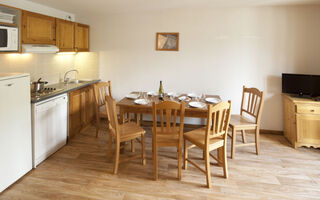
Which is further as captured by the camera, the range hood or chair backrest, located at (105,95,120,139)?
the range hood

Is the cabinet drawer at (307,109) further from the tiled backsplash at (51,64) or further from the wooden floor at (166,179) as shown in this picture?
the tiled backsplash at (51,64)

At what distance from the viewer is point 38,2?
3602 mm

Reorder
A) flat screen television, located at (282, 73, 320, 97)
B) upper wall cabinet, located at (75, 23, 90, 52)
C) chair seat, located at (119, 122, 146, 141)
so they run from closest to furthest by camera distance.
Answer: chair seat, located at (119, 122, 146, 141), flat screen television, located at (282, 73, 320, 97), upper wall cabinet, located at (75, 23, 90, 52)

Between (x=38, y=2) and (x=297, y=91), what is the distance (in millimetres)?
4477

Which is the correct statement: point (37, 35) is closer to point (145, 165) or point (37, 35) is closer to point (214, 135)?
point (145, 165)

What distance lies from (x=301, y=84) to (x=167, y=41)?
8.15ft

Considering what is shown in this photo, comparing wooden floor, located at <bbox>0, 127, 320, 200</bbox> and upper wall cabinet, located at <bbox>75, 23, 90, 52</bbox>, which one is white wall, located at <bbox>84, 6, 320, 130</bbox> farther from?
wooden floor, located at <bbox>0, 127, 320, 200</bbox>

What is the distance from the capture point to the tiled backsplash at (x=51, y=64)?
3.20 meters

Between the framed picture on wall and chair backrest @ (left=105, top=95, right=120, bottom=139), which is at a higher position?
the framed picture on wall

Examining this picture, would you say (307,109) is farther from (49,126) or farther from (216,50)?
(49,126)

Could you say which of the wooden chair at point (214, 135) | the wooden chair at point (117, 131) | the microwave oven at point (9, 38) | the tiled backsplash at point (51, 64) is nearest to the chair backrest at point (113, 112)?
the wooden chair at point (117, 131)

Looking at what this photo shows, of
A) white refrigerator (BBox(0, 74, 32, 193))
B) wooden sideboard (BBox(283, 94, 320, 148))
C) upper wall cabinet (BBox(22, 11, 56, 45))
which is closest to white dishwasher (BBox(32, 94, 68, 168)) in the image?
white refrigerator (BBox(0, 74, 32, 193))

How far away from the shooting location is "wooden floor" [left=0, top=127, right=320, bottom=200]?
96.4 inches

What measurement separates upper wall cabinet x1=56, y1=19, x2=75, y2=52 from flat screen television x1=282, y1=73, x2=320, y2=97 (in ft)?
12.5
